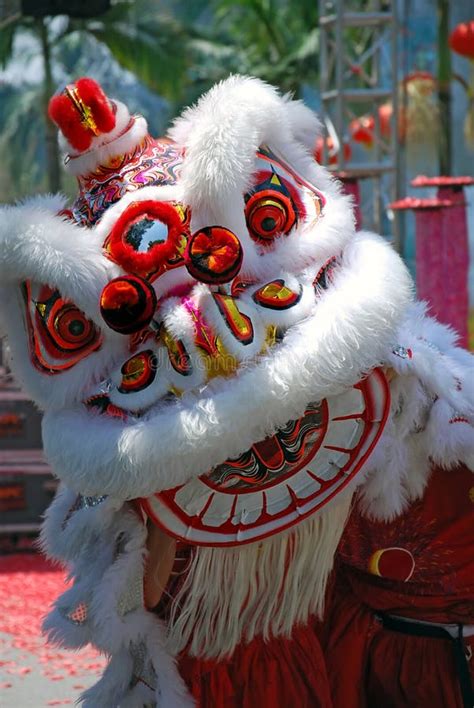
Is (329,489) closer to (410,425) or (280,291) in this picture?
(410,425)

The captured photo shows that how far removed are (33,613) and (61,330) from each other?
2912 mm

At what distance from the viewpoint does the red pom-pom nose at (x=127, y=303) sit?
1857 mm

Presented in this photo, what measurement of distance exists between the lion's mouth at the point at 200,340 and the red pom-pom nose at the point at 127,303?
57 mm

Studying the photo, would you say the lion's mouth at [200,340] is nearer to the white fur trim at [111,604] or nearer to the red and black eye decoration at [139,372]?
the red and black eye decoration at [139,372]

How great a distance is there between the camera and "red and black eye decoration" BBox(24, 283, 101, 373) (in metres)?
1.98

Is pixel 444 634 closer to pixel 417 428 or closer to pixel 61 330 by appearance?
pixel 417 428

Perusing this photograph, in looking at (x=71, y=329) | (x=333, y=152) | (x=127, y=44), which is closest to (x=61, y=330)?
(x=71, y=329)

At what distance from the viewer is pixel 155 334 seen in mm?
1949

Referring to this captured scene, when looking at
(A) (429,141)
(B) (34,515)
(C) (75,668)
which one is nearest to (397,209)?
(B) (34,515)

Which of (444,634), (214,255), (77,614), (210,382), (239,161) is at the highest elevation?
(239,161)

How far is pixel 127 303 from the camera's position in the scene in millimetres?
1857

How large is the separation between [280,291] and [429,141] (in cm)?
1423

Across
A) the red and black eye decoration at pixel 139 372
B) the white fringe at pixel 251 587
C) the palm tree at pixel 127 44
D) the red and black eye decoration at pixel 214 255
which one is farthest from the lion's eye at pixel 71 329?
the palm tree at pixel 127 44

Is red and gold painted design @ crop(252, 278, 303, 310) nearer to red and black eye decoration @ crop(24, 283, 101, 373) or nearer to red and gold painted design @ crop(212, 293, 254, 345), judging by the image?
red and gold painted design @ crop(212, 293, 254, 345)
